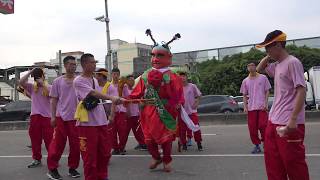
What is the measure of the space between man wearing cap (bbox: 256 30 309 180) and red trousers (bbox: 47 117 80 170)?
3489 millimetres

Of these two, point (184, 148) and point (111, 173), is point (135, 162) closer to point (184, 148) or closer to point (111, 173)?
point (111, 173)

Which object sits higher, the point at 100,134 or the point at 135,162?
the point at 100,134

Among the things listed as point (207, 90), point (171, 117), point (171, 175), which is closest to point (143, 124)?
point (171, 117)

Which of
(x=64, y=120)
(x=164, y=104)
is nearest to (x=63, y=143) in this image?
(x=64, y=120)

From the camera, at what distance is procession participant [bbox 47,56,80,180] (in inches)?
296

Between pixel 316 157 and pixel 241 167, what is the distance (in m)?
1.62

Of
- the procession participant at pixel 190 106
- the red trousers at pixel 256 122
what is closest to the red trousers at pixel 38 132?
the procession participant at pixel 190 106

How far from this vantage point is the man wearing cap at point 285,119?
4641 mm

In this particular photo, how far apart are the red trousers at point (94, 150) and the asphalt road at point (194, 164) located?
3.38 ft

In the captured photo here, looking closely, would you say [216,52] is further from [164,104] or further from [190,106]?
[164,104]

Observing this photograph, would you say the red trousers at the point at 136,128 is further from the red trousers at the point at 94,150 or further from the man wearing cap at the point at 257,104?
the red trousers at the point at 94,150

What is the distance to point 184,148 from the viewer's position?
34.5ft

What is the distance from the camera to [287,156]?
4.69 metres

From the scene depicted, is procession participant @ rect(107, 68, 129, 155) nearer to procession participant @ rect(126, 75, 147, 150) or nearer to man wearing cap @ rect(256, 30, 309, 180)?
procession participant @ rect(126, 75, 147, 150)
